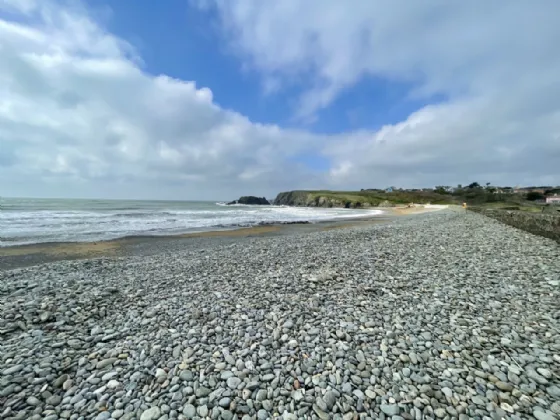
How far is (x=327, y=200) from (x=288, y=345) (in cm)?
11165

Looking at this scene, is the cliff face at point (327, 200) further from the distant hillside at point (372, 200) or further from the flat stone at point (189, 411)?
the flat stone at point (189, 411)

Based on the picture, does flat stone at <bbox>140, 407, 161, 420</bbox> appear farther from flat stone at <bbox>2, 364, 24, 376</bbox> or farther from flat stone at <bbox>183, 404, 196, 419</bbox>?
flat stone at <bbox>2, 364, 24, 376</bbox>

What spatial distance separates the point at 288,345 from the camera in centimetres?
411

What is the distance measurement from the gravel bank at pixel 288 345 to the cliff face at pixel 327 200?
92.8m

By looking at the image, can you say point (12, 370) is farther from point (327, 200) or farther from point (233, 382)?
point (327, 200)

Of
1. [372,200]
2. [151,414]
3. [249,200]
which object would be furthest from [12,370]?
[249,200]

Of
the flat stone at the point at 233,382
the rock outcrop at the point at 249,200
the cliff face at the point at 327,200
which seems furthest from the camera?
the rock outcrop at the point at 249,200

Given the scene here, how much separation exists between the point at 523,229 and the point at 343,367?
19.7m

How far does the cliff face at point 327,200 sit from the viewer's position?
319ft

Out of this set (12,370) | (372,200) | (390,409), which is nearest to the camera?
(390,409)

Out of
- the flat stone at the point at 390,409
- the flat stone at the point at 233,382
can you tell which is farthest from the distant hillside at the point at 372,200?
the flat stone at the point at 233,382

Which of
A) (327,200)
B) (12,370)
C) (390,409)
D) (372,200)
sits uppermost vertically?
(327,200)

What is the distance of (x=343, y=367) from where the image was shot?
11.7ft

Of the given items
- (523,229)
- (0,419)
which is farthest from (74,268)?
(523,229)
